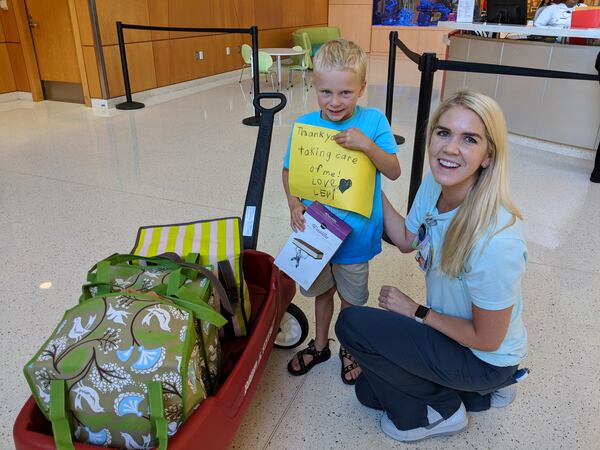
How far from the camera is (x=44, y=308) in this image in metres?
2.12

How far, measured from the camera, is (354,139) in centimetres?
138

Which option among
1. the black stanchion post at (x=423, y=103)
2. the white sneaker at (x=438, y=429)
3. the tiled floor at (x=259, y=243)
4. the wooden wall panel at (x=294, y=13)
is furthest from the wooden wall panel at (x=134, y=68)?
the white sneaker at (x=438, y=429)

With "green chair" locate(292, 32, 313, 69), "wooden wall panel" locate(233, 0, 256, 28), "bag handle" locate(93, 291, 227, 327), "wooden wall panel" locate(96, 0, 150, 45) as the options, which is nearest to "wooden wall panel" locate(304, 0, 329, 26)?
"green chair" locate(292, 32, 313, 69)

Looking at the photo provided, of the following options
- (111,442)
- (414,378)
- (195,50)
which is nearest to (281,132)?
(195,50)

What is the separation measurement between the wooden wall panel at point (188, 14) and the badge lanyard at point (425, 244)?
652 cm

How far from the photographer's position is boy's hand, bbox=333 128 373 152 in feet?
4.52

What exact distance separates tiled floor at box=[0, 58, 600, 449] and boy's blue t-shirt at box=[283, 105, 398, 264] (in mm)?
496

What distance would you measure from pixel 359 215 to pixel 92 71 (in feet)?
18.4

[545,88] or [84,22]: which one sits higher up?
[84,22]

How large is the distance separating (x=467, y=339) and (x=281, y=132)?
4.02 meters

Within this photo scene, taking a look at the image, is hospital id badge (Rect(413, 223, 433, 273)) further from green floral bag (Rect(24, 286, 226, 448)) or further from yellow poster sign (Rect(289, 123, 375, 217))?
green floral bag (Rect(24, 286, 226, 448))

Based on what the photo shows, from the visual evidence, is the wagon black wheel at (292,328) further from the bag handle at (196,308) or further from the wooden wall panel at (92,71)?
the wooden wall panel at (92,71)

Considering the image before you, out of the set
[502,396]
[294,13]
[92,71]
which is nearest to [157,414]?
[502,396]

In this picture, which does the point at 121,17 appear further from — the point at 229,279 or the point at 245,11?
the point at 229,279
